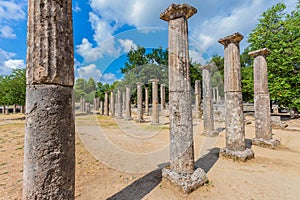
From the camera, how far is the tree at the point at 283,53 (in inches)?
543

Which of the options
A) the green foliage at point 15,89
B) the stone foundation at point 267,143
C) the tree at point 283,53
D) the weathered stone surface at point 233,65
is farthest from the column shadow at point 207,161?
the green foliage at point 15,89

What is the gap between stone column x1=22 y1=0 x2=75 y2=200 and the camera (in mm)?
2020

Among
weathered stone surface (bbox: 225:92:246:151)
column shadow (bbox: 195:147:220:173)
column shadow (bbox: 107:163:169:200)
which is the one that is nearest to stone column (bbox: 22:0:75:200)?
column shadow (bbox: 107:163:169:200)

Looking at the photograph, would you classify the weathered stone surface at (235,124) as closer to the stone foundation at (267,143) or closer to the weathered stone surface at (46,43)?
the stone foundation at (267,143)

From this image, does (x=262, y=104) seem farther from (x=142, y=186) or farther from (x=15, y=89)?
(x=15, y=89)

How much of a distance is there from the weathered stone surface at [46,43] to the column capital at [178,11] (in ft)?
8.94

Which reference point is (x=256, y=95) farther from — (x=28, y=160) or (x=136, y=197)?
(x=28, y=160)

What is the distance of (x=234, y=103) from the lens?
5871 mm

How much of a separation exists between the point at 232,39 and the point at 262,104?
348 centimetres

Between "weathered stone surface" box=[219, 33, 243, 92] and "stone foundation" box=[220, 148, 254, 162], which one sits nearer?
"stone foundation" box=[220, 148, 254, 162]

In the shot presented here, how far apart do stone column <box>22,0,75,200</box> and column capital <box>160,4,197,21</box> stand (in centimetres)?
270

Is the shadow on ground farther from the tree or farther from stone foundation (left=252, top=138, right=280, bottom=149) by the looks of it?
the tree

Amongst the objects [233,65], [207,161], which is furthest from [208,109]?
[207,161]

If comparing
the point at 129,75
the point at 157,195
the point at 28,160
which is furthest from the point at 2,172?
the point at 129,75
